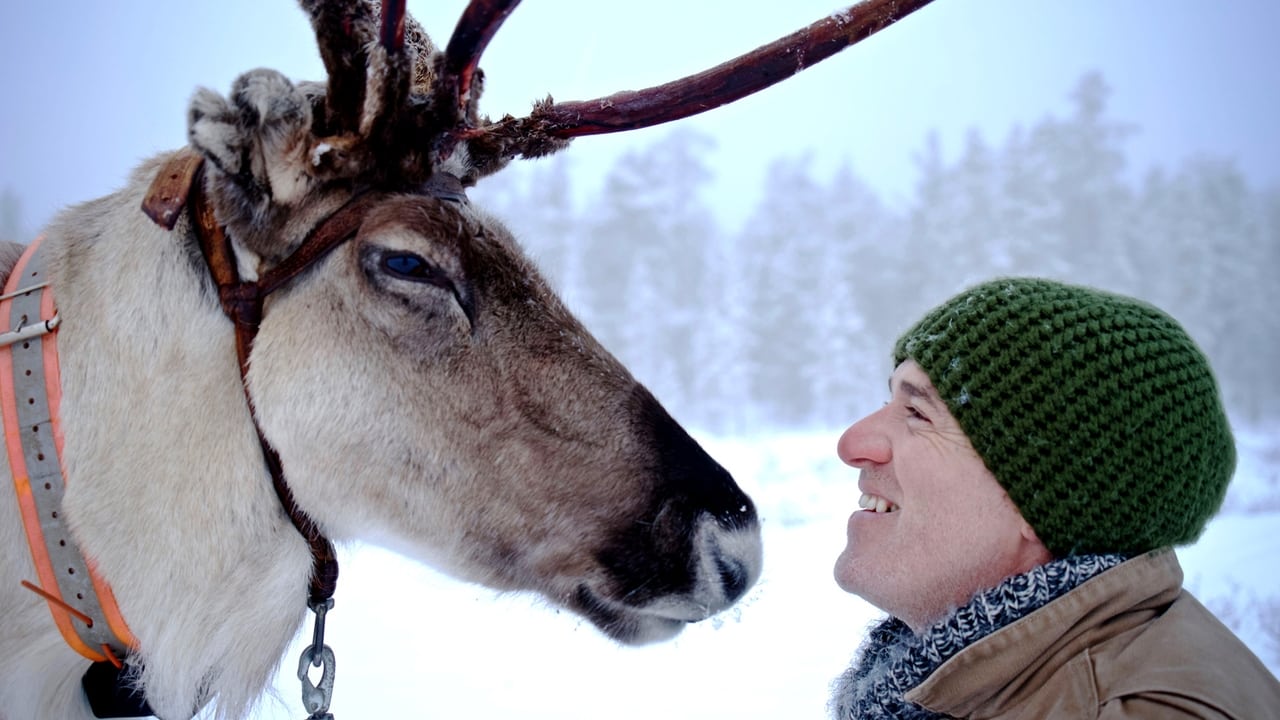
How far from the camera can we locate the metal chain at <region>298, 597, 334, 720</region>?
2.24 meters

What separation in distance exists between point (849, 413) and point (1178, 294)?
16.7 meters

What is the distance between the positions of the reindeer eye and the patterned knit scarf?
1.56m

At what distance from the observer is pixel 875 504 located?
2.23 meters

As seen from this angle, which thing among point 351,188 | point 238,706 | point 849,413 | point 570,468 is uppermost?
point 351,188

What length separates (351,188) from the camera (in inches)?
88.9

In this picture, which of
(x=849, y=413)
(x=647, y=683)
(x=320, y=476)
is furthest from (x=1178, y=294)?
(x=320, y=476)

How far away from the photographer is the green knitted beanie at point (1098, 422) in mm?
1747

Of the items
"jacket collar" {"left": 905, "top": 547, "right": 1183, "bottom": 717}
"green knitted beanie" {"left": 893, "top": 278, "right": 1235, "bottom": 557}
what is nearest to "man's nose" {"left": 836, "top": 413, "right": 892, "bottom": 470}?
"green knitted beanie" {"left": 893, "top": 278, "right": 1235, "bottom": 557}

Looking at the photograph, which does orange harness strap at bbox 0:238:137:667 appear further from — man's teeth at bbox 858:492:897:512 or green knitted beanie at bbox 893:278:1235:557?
green knitted beanie at bbox 893:278:1235:557

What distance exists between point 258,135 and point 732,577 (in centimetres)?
168

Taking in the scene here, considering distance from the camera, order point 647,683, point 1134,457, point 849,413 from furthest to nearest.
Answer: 1. point 849,413
2. point 647,683
3. point 1134,457

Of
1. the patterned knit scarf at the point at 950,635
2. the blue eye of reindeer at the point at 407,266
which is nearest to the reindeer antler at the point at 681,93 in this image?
the blue eye of reindeer at the point at 407,266

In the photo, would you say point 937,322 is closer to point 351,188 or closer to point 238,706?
point 351,188

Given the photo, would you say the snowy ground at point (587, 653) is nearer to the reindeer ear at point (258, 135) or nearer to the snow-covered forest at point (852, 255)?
the reindeer ear at point (258, 135)
